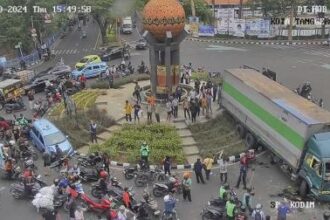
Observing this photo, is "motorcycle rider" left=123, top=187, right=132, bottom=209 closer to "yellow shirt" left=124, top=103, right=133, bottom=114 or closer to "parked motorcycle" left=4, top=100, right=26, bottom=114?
"yellow shirt" left=124, top=103, right=133, bottom=114

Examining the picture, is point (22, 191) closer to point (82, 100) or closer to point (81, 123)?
point (81, 123)

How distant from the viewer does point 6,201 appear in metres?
22.2

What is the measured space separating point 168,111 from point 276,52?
26.6m

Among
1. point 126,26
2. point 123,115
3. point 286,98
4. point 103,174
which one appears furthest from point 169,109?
point 126,26

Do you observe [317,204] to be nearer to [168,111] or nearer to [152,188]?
[152,188]

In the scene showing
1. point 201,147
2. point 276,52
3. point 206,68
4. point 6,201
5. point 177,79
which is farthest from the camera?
point 276,52

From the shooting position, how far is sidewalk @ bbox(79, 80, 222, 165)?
88.0 feet

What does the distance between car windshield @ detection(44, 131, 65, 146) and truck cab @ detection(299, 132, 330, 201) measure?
42.0 feet

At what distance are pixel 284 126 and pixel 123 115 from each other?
11.0 meters

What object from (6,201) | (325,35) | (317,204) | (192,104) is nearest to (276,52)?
(325,35)

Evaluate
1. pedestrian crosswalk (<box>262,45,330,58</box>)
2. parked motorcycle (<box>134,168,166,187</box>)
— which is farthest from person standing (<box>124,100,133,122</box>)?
pedestrian crosswalk (<box>262,45,330,58</box>)

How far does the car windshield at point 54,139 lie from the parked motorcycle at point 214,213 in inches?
399

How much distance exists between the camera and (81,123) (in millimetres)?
29719

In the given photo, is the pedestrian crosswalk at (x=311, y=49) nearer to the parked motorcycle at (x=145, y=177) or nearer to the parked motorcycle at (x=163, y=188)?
the parked motorcycle at (x=145, y=177)
